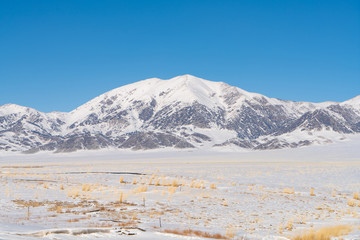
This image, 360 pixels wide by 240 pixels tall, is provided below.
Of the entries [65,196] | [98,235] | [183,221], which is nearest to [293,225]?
[183,221]

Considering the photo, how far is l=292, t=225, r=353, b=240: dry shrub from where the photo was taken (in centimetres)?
1220

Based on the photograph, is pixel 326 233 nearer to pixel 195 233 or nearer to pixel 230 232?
pixel 230 232

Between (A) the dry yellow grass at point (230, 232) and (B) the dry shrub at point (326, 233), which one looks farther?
(A) the dry yellow grass at point (230, 232)

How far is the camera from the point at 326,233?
1277 cm

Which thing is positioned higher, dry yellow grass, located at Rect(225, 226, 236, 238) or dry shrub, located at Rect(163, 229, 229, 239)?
dry shrub, located at Rect(163, 229, 229, 239)

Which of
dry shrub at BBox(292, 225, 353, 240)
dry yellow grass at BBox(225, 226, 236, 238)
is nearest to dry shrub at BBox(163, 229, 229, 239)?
dry yellow grass at BBox(225, 226, 236, 238)

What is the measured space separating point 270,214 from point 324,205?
4.80 metres

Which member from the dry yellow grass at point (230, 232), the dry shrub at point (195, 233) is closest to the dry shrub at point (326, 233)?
the dry yellow grass at point (230, 232)

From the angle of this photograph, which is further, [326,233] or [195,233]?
[326,233]

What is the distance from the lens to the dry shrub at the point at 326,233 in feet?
40.0

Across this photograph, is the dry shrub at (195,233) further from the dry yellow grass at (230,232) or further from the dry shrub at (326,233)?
the dry shrub at (326,233)

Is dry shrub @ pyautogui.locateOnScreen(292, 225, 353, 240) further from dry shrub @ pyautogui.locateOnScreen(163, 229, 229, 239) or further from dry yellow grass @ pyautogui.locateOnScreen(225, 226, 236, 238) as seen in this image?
dry shrub @ pyautogui.locateOnScreen(163, 229, 229, 239)

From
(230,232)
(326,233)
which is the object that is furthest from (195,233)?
(326,233)

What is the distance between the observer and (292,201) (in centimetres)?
2220
